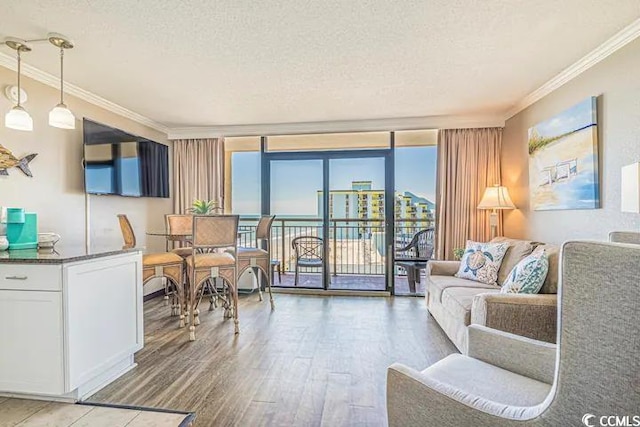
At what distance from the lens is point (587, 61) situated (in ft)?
8.84

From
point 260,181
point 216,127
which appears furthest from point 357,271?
point 216,127

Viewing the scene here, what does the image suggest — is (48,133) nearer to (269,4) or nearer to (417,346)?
(269,4)

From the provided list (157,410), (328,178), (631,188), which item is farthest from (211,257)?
(631,188)

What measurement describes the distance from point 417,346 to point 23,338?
2.81 m

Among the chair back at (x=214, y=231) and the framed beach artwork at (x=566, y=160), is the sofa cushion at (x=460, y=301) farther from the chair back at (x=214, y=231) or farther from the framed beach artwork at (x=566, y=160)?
the chair back at (x=214, y=231)

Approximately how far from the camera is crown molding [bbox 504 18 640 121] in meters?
2.26

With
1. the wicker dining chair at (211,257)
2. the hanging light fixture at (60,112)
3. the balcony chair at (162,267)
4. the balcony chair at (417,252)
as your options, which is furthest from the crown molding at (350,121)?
the wicker dining chair at (211,257)

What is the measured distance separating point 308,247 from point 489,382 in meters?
3.85

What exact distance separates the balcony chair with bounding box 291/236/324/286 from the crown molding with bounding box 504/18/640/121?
3147 millimetres

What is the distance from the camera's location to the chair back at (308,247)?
5074 mm

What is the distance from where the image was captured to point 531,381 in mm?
1411

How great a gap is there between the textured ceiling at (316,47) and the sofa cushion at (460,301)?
1950mm

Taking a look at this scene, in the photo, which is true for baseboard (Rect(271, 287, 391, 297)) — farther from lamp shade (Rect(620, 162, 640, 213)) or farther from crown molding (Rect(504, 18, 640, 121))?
lamp shade (Rect(620, 162, 640, 213))

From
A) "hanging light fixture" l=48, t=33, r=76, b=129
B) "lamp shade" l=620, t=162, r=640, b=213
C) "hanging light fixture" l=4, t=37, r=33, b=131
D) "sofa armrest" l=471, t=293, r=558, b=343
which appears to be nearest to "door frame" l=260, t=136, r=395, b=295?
"sofa armrest" l=471, t=293, r=558, b=343
